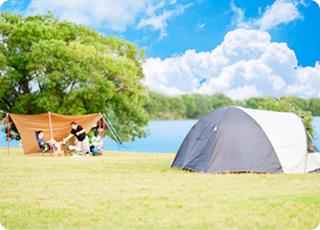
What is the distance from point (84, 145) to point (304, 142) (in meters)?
7.34

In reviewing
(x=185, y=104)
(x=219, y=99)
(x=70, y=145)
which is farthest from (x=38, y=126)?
(x=219, y=99)

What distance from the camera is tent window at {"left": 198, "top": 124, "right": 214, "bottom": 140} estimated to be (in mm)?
7561

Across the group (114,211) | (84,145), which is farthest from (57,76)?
(114,211)

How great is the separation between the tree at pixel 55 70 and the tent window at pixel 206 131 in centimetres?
994

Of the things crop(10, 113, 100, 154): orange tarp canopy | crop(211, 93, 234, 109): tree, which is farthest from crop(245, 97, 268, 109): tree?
crop(10, 113, 100, 154): orange tarp canopy

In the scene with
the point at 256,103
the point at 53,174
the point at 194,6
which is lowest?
the point at 53,174

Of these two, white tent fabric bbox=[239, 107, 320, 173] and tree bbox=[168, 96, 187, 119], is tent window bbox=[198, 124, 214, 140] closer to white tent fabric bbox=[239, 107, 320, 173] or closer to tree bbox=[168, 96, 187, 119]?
white tent fabric bbox=[239, 107, 320, 173]

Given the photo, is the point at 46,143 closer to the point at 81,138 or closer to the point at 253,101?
the point at 81,138

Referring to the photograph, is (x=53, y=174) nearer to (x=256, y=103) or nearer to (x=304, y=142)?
(x=304, y=142)

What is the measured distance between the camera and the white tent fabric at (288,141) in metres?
7.28

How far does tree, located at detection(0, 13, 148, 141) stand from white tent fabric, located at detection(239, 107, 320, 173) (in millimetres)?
10518

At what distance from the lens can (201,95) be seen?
38062 millimetres

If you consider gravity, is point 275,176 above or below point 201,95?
below

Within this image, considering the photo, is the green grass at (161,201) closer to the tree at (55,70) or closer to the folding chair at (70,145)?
the folding chair at (70,145)
